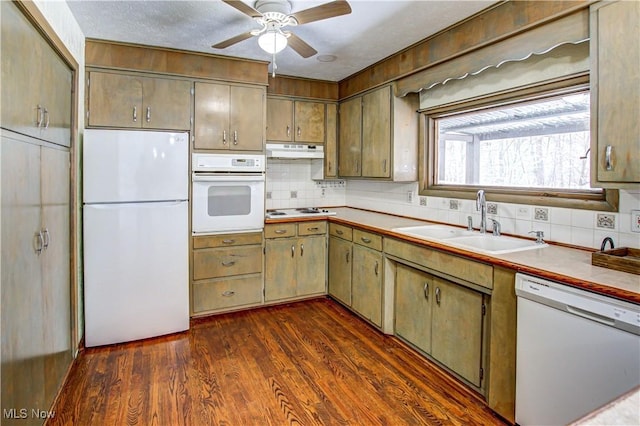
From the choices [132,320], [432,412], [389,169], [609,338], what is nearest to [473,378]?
[432,412]

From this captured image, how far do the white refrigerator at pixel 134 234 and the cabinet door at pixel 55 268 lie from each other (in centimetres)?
30

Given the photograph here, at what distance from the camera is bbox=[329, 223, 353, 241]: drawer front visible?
353 cm

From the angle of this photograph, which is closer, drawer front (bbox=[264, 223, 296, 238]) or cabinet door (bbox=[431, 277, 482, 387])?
cabinet door (bbox=[431, 277, 482, 387])

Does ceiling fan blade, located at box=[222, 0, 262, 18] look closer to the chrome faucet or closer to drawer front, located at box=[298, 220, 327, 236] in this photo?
the chrome faucet

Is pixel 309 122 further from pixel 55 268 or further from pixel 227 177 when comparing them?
pixel 55 268

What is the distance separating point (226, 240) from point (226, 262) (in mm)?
213

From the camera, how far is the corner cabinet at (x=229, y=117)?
3398mm

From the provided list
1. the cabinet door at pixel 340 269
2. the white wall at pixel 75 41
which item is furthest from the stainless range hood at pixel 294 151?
the white wall at pixel 75 41

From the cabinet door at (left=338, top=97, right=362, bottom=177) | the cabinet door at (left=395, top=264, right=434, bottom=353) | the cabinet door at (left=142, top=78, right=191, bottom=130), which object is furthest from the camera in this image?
the cabinet door at (left=338, top=97, right=362, bottom=177)

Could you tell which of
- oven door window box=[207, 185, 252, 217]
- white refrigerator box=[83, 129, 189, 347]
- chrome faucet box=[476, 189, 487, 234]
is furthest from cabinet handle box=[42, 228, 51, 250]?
chrome faucet box=[476, 189, 487, 234]

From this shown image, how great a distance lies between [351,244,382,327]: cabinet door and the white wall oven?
40.7 inches

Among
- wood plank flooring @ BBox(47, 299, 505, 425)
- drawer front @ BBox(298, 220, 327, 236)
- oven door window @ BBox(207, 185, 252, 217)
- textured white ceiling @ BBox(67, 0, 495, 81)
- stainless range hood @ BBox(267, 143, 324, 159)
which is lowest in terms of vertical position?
wood plank flooring @ BBox(47, 299, 505, 425)

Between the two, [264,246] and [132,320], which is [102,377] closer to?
[132,320]

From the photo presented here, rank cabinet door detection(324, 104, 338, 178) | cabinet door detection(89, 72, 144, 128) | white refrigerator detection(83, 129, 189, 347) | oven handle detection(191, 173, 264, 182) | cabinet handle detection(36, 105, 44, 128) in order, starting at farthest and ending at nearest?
1. cabinet door detection(324, 104, 338, 178)
2. oven handle detection(191, 173, 264, 182)
3. cabinet door detection(89, 72, 144, 128)
4. white refrigerator detection(83, 129, 189, 347)
5. cabinet handle detection(36, 105, 44, 128)
